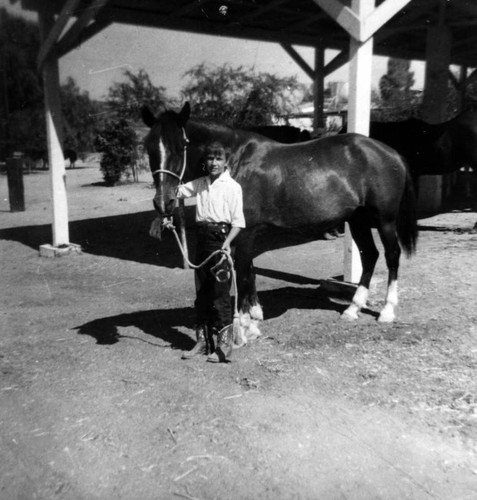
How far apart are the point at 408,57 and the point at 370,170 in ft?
38.5

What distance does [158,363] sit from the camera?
397 cm

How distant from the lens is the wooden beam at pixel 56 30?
6863 mm

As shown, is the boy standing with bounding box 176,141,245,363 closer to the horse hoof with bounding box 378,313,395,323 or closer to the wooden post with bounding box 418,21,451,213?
the horse hoof with bounding box 378,313,395,323

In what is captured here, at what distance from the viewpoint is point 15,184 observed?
1341cm

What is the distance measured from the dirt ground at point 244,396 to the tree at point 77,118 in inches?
1182

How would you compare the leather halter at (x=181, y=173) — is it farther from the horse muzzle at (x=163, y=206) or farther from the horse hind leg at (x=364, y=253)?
the horse hind leg at (x=364, y=253)

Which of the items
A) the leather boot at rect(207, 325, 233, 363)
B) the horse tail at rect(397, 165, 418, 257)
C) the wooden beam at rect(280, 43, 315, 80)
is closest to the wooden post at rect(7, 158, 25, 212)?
the wooden beam at rect(280, 43, 315, 80)

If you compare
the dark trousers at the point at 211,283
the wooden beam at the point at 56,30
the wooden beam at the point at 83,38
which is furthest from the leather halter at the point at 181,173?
the wooden beam at the point at 83,38

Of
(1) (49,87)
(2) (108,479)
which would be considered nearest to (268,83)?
(1) (49,87)

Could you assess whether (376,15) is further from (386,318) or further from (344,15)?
(386,318)

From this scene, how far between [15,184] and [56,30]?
706 cm

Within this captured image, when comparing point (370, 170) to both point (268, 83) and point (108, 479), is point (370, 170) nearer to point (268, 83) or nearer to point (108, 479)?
point (108, 479)

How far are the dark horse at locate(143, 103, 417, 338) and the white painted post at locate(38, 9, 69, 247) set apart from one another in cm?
451

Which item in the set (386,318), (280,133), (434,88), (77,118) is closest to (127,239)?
(280,133)
